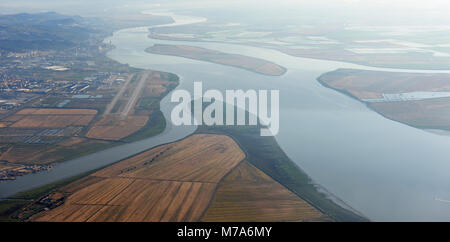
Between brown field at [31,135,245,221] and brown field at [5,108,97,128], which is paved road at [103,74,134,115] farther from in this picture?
brown field at [31,135,245,221]

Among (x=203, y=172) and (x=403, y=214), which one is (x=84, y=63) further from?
(x=403, y=214)

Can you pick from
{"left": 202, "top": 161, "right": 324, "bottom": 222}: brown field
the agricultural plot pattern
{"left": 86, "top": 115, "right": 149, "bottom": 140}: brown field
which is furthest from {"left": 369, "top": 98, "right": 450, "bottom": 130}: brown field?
{"left": 86, "top": 115, "right": 149, "bottom": 140}: brown field

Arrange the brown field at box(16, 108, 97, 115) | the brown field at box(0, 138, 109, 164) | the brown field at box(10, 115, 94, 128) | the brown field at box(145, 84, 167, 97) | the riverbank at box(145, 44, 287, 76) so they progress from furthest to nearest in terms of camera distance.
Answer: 1. the riverbank at box(145, 44, 287, 76)
2. the brown field at box(145, 84, 167, 97)
3. the brown field at box(16, 108, 97, 115)
4. the brown field at box(10, 115, 94, 128)
5. the brown field at box(0, 138, 109, 164)

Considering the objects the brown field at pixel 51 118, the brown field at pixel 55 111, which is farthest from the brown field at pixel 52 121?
the brown field at pixel 55 111

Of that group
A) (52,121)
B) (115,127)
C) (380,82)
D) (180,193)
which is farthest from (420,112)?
(52,121)

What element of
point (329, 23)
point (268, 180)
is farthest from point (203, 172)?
point (329, 23)

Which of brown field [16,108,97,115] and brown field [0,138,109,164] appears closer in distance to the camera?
brown field [0,138,109,164]

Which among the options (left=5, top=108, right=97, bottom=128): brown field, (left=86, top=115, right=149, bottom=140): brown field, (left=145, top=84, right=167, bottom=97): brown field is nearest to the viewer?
(left=86, top=115, right=149, bottom=140): brown field
